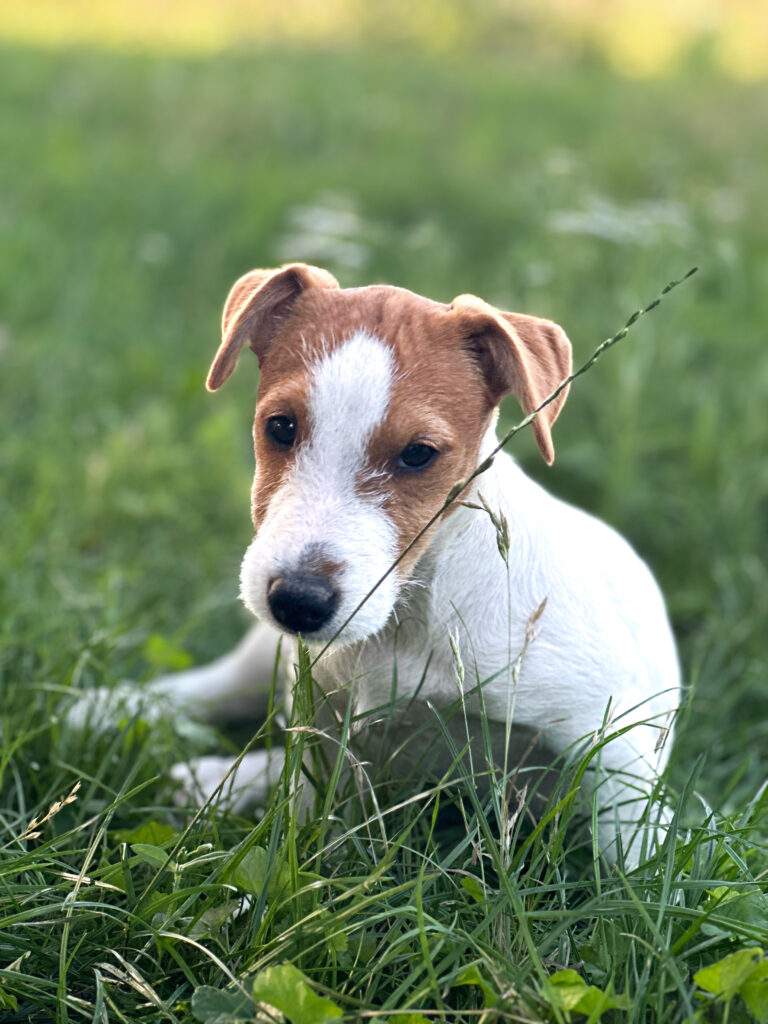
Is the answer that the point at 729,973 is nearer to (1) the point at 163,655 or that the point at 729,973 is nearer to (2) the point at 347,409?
(2) the point at 347,409

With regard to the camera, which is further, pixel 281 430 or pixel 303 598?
pixel 281 430

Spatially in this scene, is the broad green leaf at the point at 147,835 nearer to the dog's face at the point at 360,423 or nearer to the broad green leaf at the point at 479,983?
the dog's face at the point at 360,423

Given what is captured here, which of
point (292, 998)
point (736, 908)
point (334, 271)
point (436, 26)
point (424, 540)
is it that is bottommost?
point (292, 998)

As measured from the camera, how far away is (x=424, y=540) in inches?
99.5

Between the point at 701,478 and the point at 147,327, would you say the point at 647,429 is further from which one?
the point at 147,327

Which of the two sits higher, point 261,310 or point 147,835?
point 261,310

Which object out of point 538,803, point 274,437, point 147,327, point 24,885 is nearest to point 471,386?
point 274,437

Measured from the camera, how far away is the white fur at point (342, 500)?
2287mm

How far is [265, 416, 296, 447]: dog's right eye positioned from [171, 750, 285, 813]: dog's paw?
1002 mm

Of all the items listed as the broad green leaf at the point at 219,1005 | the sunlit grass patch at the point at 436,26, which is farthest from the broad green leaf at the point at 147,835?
the sunlit grass patch at the point at 436,26

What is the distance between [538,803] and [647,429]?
2.84 m

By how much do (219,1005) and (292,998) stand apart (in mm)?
163

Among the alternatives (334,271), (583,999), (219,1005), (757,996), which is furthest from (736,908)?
(334,271)

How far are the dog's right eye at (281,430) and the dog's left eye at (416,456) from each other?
0.26 meters
